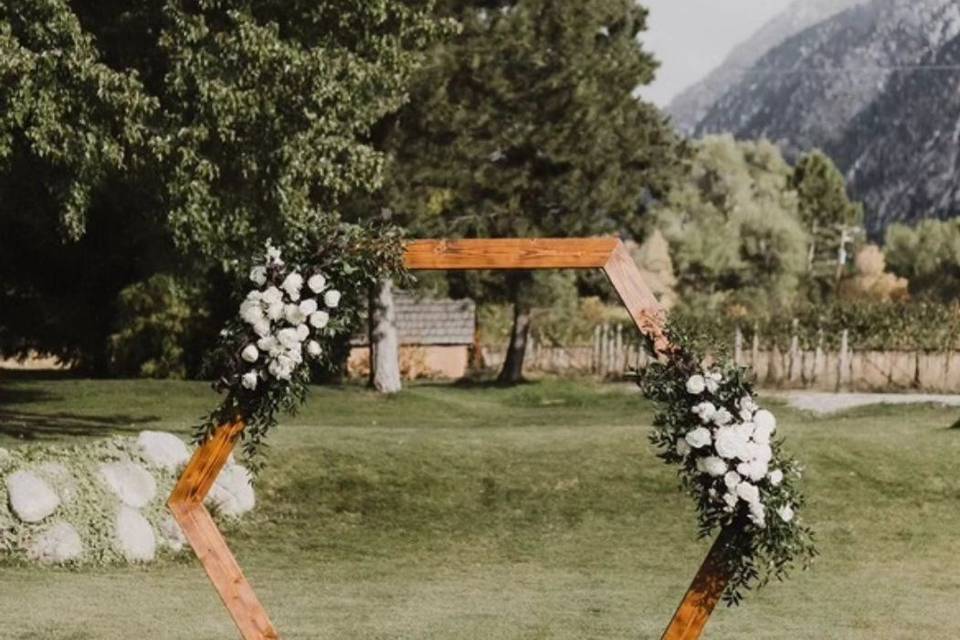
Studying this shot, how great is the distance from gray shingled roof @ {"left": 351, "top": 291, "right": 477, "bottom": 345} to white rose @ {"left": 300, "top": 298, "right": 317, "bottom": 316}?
152ft

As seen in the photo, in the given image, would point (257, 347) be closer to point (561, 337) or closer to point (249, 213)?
point (249, 213)

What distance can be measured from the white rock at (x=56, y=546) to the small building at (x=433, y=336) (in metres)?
37.0

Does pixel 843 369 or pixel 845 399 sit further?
pixel 843 369

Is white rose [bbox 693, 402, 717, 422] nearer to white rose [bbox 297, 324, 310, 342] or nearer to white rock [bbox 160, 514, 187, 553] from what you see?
white rose [bbox 297, 324, 310, 342]

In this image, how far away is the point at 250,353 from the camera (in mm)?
10344

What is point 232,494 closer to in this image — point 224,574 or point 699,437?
point 224,574

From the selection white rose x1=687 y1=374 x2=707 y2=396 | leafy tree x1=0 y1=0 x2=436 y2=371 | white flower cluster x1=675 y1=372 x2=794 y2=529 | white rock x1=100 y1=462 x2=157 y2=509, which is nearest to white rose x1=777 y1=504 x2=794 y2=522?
white flower cluster x1=675 y1=372 x2=794 y2=529

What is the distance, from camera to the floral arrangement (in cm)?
973

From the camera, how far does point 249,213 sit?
80.0ft

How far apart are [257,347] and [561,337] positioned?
170ft

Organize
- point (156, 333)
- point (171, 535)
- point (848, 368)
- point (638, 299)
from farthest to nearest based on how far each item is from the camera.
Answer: point (848, 368) → point (156, 333) → point (171, 535) → point (638, 299)

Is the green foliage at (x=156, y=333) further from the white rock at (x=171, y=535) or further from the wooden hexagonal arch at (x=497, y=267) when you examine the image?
the wooden hexagonal arch at (x=497, y=267)

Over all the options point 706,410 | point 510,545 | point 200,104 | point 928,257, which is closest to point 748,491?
point 706,410

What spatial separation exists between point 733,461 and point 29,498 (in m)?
11.2
